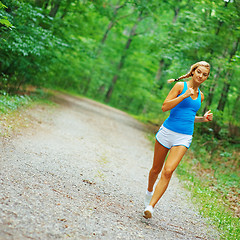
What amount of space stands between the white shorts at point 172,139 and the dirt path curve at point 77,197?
3.62 ft

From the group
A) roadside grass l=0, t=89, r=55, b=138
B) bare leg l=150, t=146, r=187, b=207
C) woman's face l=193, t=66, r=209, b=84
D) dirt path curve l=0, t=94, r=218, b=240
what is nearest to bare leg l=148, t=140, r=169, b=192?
bare leg l=150, t=146, r=187, b=207

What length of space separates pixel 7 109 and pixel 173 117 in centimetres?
567

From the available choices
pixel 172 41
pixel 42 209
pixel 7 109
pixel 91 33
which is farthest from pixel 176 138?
pixel 91 33

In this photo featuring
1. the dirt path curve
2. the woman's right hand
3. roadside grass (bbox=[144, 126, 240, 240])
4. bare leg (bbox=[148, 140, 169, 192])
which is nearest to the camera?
the dirt path curve

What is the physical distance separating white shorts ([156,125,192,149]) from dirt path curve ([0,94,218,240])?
110 cm

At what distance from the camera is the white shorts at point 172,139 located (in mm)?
4102

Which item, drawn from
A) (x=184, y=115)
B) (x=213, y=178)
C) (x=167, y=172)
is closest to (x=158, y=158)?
(x=167, y=172)

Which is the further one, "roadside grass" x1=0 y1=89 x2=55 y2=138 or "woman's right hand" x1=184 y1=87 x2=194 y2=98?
"roadside grass" x1=0 y1=89 x2=55 y2=138

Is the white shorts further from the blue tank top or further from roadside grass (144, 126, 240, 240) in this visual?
roadside grass (144, 126, 240, 240)

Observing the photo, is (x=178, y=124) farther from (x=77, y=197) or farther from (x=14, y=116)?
(x=14, y=116)

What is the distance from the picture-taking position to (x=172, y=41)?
1541 centimetres

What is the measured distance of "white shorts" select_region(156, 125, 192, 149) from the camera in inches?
161

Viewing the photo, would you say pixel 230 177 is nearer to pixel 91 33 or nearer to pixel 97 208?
pixel 97 208

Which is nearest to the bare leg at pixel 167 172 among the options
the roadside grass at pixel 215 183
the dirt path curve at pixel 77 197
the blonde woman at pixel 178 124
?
the blonde woman at pixel 178 124
